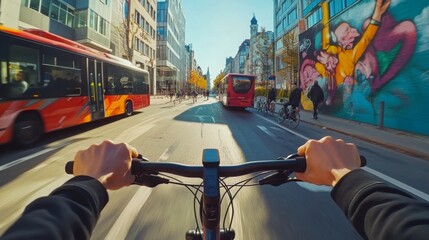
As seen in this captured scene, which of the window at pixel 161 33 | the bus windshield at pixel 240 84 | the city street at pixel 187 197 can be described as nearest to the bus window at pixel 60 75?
the city street at pixel 187 197

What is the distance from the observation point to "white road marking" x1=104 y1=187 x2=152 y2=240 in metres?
2.98

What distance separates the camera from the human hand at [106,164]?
1290 millimetres

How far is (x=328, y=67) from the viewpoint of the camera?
19281 millimetres

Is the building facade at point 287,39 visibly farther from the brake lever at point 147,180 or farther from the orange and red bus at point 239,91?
the brake lever at point 147,180

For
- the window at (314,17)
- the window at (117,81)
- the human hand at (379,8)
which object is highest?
the window at (314,17)

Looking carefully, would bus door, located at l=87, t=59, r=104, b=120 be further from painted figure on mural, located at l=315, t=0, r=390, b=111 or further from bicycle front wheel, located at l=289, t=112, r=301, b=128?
painted figure on mural, located at l=315, t=0, r=390, b=111

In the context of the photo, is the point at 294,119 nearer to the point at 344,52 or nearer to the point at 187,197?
the point at 344,52

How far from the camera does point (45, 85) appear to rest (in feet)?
28.0

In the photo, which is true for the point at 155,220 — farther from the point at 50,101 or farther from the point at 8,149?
the point at 50,101

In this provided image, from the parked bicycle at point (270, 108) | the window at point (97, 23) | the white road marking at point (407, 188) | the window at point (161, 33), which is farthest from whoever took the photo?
the window at point (161, 33)

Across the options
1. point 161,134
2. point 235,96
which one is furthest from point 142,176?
point 235,96

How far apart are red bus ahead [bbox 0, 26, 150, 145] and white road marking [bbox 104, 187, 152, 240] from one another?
474cm

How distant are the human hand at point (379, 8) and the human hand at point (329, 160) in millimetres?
14591

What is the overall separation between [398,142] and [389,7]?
7.11 m
